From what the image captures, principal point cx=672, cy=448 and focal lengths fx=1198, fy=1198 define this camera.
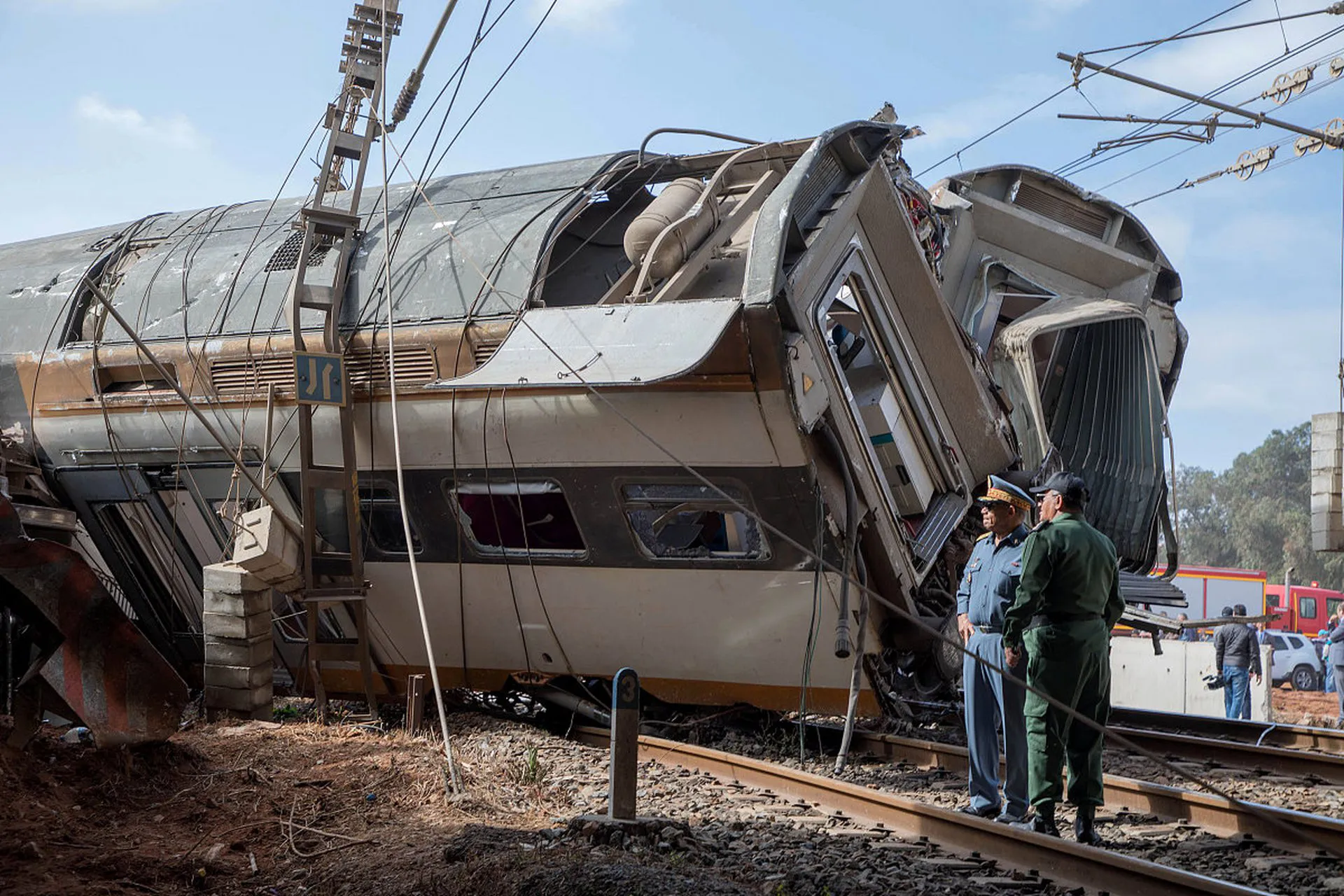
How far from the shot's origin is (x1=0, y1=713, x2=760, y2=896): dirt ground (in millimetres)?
4520

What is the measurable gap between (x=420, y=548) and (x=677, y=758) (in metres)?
2.75

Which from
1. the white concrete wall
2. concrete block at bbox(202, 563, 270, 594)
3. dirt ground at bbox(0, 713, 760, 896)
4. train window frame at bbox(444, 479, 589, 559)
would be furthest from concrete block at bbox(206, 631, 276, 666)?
the white concrete wall

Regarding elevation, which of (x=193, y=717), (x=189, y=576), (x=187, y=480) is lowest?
(x=193, y=717)

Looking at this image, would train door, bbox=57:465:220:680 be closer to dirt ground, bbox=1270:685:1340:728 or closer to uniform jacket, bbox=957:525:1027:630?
uniform jacket, bbox=957:525:1027:630

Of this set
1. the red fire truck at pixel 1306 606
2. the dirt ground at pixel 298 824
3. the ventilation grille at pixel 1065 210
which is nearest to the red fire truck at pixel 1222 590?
the red fire truck at pixel 1306 606

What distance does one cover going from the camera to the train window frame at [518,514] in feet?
27.5

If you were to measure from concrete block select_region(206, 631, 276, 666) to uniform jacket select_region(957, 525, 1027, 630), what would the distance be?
5168 mm

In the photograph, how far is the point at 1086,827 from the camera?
536 cm

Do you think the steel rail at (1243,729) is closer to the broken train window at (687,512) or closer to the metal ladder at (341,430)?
the broken train window at (687,512)

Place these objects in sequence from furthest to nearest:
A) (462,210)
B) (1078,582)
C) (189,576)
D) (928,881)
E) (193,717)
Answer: (189,576), (462,210), (193,717), (1078,582), (928,881)

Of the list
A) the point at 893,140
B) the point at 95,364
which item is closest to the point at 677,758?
the point at 893,140

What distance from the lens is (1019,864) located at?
16.6ft

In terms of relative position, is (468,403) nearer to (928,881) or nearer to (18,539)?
(18,539)

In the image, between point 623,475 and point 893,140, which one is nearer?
point 623,475
